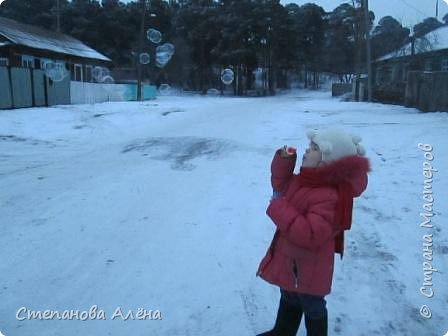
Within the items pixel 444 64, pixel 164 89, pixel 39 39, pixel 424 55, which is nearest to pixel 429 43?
pixel 424 55

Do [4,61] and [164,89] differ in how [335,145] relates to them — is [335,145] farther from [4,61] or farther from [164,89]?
[164,89]

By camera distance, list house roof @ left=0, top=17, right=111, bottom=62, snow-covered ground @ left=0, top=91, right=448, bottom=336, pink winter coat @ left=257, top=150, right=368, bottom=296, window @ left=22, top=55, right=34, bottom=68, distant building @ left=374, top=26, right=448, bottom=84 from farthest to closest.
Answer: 1. distant building @ left=374, top=26, right=448, bottom=84
2. window @ left=22, top=55, right=34, bottom=68
3. house roof @ left=0, top=17, right=111, bottom=62
4. snow-covered ground @ left=0, top=91, right=448, bottom=336
5. pink winter coat @ left=257, top=150, right=368, bottom=296

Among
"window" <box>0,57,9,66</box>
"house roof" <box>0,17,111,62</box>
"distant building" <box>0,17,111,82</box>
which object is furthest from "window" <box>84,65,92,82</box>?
"window" <box>0,57,9,66</box>

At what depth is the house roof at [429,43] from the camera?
3644cm

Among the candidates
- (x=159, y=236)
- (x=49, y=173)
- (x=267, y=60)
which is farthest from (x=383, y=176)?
(x=267, y=60)

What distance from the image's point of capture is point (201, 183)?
6969 millimetres

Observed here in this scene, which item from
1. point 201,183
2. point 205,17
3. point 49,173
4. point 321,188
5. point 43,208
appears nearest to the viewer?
point 321,188

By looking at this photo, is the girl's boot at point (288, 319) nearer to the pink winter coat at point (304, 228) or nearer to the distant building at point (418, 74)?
the pink winter coat at point (304, 228)

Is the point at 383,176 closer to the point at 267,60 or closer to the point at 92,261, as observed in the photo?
the point at 92,261

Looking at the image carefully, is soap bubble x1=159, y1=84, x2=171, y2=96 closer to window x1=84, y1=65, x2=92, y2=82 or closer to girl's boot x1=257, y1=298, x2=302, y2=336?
window x1=84, y1=65, x2=92, y2=82

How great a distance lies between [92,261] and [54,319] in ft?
2.99

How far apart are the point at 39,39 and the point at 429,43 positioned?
27.6 m

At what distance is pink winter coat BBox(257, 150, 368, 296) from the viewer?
2.53 m

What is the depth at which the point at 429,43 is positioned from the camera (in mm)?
36906
